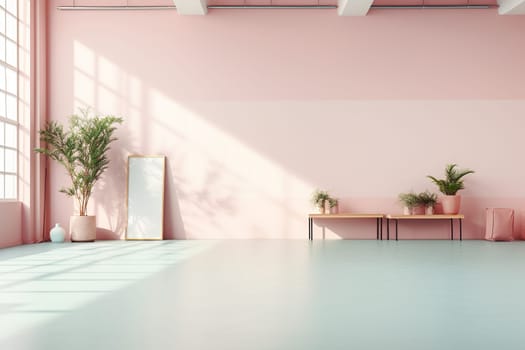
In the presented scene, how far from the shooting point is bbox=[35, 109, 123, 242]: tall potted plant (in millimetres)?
9375

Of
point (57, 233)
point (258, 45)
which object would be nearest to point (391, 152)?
point (258, 45)

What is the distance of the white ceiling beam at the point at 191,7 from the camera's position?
950 cm

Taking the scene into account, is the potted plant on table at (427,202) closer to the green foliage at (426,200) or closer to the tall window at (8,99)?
the green foliage at (426,200)

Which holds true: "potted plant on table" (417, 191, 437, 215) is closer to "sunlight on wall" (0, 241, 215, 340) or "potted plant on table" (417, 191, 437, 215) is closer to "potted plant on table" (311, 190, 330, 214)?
"potted plant on table" (311, 190, 330, 214)

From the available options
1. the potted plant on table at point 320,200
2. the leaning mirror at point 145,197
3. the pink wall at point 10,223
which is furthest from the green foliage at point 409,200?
the pink wall at point 10,223

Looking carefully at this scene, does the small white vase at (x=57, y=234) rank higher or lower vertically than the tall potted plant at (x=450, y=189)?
lower

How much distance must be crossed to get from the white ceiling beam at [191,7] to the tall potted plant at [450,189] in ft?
16.6

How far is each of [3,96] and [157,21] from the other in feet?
9.96

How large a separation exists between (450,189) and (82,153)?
6.43m

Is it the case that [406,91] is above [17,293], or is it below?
above

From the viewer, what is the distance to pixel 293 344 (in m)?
2.81

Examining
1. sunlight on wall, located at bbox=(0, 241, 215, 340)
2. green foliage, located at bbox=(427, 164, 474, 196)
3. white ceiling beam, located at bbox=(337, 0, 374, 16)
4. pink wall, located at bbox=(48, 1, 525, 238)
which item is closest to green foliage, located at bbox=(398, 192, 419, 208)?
pink wall, located at bbox=(48, 1, 525, 238)

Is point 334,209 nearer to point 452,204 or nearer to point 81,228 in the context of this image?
point 452,204

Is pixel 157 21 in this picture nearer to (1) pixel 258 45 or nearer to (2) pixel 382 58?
(1) pixel 258 45
